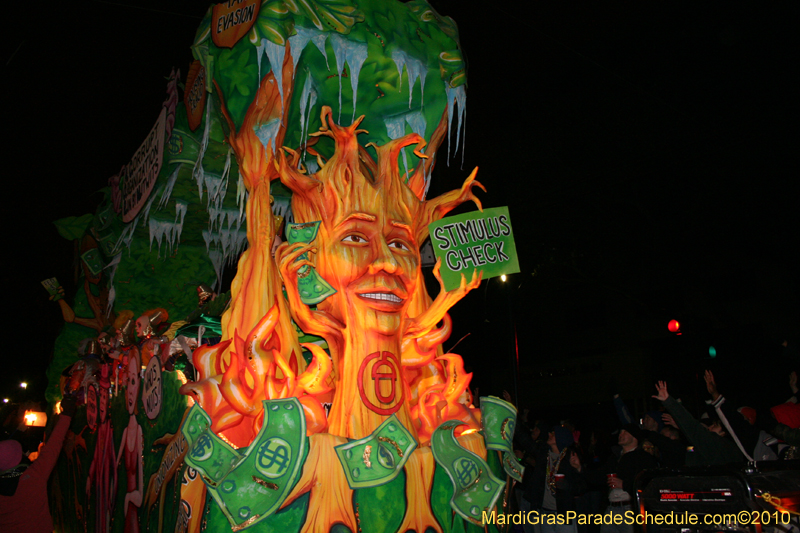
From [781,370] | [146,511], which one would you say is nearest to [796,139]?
[781,370]

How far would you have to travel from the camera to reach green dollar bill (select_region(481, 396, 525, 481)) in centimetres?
460

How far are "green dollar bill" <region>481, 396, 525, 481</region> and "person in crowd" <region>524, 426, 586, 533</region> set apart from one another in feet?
6.75

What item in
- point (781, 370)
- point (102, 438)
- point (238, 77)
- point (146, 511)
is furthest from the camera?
point (781, 370)

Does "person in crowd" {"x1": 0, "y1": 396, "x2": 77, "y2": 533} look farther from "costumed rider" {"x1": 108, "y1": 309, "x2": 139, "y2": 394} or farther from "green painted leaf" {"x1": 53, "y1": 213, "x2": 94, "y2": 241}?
"green painted leaf" {"x1": 53, "y1": 213, "x2": 94, "y2": 241}

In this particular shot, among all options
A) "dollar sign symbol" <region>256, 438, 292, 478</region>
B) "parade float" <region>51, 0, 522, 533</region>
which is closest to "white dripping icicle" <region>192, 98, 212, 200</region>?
"parade float" <region>51, 0, 522, 533</region>

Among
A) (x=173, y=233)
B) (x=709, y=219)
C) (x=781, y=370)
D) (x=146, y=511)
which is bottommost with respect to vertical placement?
(x=146, y=511)

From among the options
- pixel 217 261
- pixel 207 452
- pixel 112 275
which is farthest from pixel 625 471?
pixel 112 275

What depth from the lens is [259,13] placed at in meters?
4.44

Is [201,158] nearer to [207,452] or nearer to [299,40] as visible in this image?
[299,40]

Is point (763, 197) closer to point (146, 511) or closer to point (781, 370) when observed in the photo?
point (781, 370)

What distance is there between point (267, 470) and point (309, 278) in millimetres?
1342

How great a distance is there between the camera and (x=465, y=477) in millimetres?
4340

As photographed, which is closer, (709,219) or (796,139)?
(796,139)

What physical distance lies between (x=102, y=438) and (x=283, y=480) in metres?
4.97
